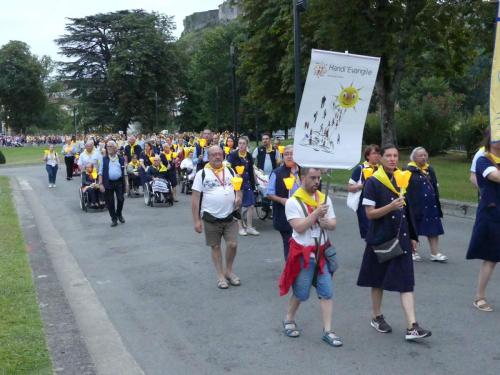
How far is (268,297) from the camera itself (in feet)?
24.3

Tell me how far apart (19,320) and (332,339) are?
3.04 metres

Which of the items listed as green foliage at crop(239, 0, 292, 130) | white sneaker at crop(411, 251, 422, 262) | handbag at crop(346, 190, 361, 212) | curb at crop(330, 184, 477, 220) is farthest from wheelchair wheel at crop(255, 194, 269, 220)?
green foliage at crop(239, 0, 292, 130)

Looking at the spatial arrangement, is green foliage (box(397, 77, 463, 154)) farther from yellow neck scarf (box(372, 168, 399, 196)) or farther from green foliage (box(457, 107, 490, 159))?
yellow neck scarf (box(372, 168, 399, 196))

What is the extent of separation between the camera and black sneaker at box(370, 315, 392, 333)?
5.96m

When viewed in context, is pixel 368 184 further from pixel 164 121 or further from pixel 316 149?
pixel 164 121

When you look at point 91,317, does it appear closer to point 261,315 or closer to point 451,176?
point 261,315

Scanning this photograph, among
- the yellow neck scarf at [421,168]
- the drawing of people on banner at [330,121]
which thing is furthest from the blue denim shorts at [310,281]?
the yellow neck scarf at [421,168]

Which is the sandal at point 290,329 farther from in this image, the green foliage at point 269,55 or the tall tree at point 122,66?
the tall tree at point 122,66

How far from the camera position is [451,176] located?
67.1ft

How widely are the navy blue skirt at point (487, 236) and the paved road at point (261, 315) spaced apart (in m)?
0.60

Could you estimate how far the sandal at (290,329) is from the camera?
593 centimetres

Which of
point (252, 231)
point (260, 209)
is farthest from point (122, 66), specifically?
point (252, 231)

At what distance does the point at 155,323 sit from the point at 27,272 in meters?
2.67

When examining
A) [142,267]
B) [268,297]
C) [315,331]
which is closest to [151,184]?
[142,267]
